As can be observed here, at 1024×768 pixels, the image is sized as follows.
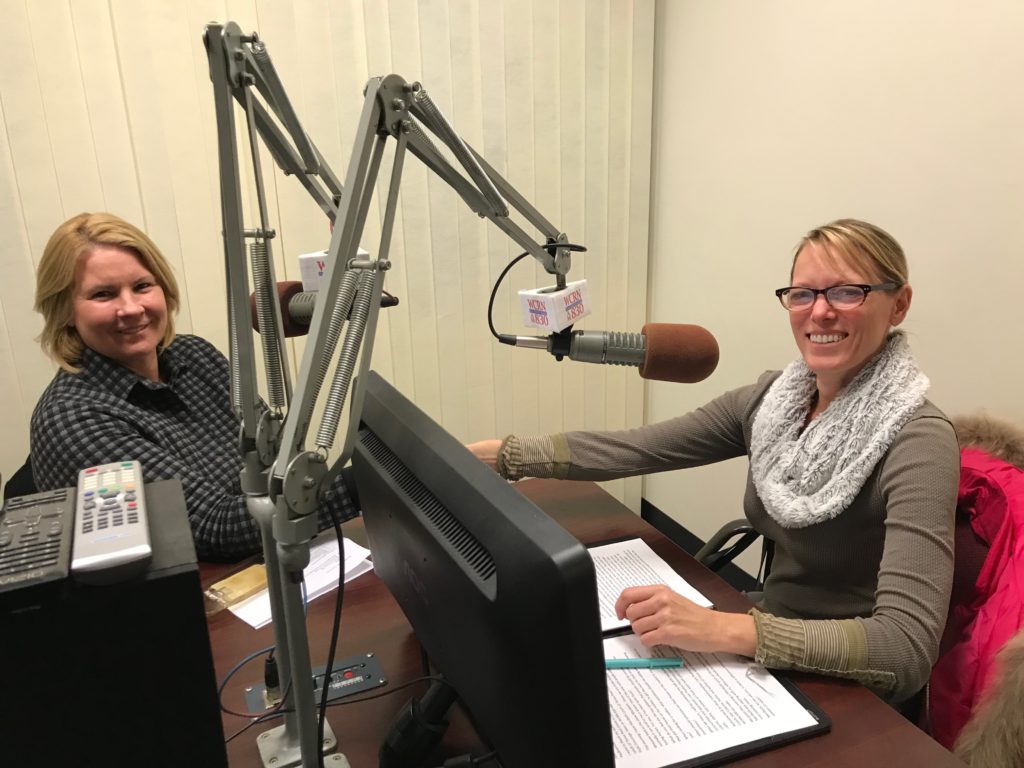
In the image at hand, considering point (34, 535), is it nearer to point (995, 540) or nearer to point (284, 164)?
point (284, 164)

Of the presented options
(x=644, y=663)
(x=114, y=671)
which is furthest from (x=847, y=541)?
(x=114, y=671)

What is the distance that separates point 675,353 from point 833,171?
4.50 feet

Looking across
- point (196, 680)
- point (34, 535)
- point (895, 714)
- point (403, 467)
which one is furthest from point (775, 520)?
point (34, 535)

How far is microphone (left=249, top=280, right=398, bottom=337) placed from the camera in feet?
2.63

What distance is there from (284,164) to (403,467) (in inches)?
13.2

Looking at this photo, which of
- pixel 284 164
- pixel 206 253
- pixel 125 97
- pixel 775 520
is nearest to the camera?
pixel 284 164

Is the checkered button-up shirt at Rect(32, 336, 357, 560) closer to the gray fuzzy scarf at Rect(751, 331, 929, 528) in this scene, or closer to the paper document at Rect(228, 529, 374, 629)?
the paper document at Rect(228, 529, 374, 629)

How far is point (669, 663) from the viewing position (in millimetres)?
1005

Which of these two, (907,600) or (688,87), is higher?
(688,87)

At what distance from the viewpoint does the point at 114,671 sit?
636 millimetres

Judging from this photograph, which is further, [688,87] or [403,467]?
[688,87]

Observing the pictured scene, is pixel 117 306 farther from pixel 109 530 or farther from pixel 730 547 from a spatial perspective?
pixel 730 547

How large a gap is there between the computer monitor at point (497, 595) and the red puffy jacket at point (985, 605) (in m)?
0.77

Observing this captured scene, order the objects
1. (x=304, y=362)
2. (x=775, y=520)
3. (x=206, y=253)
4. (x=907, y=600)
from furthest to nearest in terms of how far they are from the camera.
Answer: (x=206, y=253) → (x=775, y=520) → (x=907, y=600) → (x=304, y=362)
